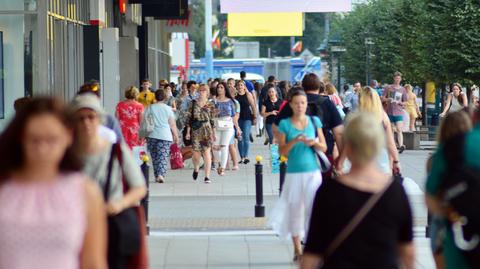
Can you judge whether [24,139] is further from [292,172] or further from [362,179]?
[292,172]

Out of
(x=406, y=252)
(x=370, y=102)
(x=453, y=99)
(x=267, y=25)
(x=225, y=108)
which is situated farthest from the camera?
(x=267, y=25)

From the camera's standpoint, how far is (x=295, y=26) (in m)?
62.9

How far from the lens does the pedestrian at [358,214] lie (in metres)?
5.98

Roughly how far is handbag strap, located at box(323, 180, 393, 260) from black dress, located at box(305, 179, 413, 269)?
0.04ft

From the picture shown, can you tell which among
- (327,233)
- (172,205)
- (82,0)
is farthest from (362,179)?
(82,0)

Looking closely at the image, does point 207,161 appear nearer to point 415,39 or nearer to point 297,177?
point 297,177

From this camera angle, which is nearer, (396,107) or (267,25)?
(396,107)

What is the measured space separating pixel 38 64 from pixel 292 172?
10216 mm

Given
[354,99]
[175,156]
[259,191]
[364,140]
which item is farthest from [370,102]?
[354,99]

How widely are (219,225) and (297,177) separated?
402cm

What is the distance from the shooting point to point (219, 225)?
1506 cm

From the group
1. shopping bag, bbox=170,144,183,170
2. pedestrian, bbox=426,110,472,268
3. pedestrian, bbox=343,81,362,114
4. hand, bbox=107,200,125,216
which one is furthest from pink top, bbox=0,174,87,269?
pedestrian, bbox=343,81,362,114

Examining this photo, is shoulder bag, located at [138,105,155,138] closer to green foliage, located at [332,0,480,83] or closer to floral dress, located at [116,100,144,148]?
floral dress, located at [116,100,144,148]

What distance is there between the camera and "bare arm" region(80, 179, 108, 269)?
5.32 m
